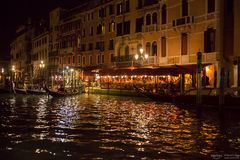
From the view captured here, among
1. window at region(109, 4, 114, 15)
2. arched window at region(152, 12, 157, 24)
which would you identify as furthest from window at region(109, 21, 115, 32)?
arched window at region(152, 12, 157, 24)

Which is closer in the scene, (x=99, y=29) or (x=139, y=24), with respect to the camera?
(x=139, y=24)

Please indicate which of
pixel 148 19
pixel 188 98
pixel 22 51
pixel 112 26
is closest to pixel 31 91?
pixel 112 26

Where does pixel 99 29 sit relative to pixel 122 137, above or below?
above

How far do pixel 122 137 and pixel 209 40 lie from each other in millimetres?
16957

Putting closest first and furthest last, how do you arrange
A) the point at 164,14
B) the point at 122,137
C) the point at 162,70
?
the point at 122,137, the point at 162,70, the point at 164,14

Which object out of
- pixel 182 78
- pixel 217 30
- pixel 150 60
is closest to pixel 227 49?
pixel 217 30

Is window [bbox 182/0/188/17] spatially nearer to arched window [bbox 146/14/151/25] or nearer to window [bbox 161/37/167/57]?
window [bbox 161/37/167/57]

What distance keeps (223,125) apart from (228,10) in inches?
519

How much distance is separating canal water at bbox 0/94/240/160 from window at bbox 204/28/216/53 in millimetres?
9290

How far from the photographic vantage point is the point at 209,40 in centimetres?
2808

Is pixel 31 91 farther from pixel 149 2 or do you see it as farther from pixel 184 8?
pixel 184 8

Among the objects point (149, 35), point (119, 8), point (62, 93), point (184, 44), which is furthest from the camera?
point (119, 8)

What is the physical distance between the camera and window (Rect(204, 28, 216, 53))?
27641 mm

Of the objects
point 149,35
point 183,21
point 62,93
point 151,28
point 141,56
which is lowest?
point 62,93
